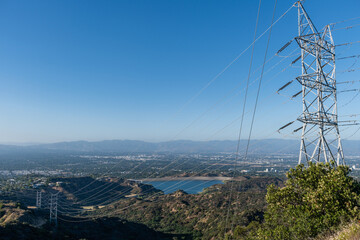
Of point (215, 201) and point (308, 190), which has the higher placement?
point (308, 190)

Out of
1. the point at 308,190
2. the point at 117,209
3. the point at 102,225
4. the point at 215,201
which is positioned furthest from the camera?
the point at 117,209

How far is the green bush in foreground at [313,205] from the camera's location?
8484 millimetres

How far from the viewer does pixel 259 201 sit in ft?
148

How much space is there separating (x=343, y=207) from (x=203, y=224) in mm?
33950

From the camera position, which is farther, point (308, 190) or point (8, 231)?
point (8, 231)

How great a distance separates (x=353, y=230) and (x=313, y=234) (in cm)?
244

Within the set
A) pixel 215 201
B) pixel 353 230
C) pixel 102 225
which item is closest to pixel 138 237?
pixel 102 225

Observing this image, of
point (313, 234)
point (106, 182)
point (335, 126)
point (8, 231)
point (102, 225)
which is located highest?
point (335, 126)

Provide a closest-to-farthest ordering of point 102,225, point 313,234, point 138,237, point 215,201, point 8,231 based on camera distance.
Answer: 1. point 313,234
2. point 8,231
3. point 138,237
4. point 102,225
5. point 215,201

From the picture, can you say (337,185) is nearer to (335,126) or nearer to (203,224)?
(335,126)

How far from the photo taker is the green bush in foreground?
8.48m

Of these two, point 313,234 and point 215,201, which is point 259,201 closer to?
point 215,201

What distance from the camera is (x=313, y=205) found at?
9.16 m

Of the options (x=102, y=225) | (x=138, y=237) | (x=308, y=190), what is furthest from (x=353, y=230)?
(x=102, y=225)
